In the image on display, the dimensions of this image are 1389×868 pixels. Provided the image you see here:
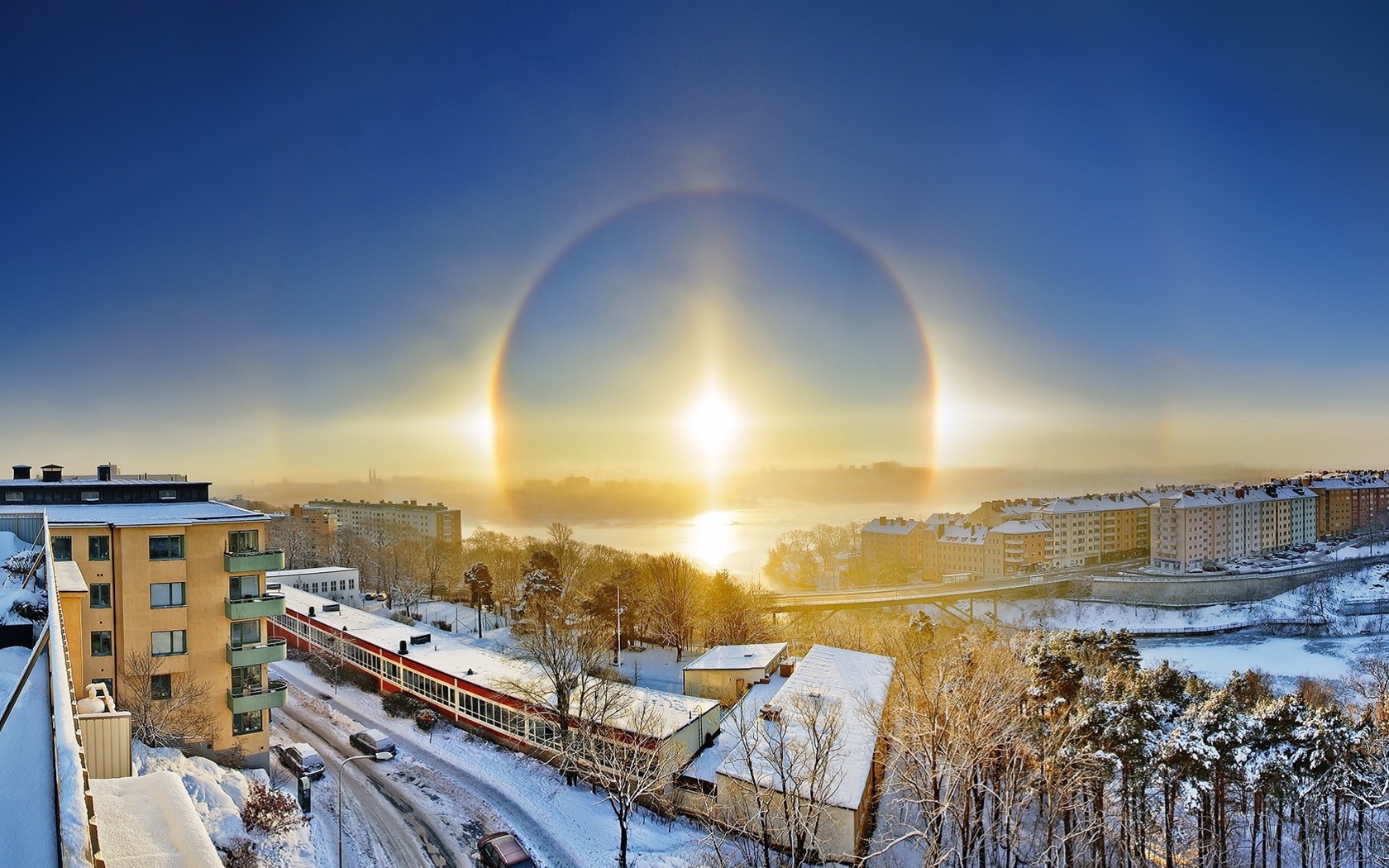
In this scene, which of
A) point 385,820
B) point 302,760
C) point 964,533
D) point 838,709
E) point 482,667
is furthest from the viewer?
point 964,533

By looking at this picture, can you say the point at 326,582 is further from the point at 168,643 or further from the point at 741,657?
the point at 741,657

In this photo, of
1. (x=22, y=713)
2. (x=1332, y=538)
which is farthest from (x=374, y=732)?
(x=1332, y=538)

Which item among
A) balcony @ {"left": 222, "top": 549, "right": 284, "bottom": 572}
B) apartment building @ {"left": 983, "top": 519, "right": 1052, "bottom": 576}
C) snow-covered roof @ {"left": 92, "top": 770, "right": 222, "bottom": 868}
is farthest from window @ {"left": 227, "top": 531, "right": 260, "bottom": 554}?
apartment building @ {"left": 983, "top": 519, "right": 1052, "bottom": 576}

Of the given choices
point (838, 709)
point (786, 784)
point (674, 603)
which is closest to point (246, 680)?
point (786, 784)

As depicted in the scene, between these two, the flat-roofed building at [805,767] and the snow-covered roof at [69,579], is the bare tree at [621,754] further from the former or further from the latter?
the snow-covered roof at [69,579]

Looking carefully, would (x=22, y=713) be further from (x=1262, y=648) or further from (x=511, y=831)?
(x=1262, y=648)

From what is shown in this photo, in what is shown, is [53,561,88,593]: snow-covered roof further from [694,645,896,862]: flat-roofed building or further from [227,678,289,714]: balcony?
[694,645,896,862]: flat-roofed building
